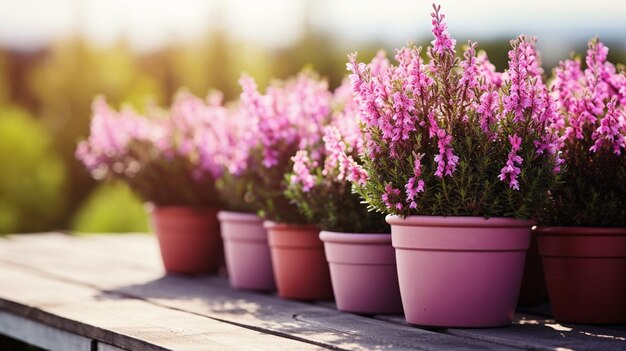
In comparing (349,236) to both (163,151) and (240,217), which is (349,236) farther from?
(163,151)

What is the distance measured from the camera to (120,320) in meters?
3.90

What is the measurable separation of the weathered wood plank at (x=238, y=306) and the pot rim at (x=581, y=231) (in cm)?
60

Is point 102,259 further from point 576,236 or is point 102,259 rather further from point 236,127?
point 576,236

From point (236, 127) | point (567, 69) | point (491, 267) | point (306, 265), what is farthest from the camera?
point (236, 127)

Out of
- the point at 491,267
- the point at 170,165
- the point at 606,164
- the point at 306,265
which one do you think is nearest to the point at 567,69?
the point at 606,164

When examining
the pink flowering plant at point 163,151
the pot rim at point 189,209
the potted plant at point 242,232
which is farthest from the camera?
the pot rim at point 189,209

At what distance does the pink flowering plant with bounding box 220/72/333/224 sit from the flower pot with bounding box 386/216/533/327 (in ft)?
3.33

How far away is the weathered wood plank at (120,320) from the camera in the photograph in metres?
3.32

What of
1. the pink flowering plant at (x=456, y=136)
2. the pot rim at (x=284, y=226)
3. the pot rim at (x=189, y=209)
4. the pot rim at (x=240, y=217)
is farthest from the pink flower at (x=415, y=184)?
the pot rim at (x=189, y=209)

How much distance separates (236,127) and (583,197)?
2.17 meters

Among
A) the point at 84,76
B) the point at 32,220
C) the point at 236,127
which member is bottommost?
the point at 32,220

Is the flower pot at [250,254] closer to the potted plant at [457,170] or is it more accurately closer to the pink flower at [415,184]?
the potted plant at [457,170]

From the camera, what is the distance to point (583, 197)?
3682mm

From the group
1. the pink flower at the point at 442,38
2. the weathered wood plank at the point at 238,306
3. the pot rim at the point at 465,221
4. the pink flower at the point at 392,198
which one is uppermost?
the pink flower at the point at 442,38
